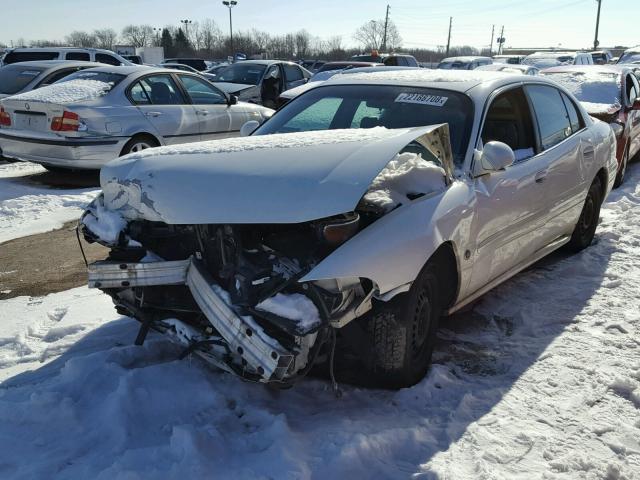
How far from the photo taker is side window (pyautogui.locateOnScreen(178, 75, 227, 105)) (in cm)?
902

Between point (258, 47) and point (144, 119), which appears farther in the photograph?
point (258, 47)

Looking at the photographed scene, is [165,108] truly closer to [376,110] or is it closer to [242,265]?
[376,110]

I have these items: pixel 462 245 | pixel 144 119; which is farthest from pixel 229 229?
pixel 144 119

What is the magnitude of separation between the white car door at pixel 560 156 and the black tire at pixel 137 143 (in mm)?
5180

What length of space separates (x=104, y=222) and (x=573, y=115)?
3971 millimetres

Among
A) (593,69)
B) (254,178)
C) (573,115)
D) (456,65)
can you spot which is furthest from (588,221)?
(456,65)

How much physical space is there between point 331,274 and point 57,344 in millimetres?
1938

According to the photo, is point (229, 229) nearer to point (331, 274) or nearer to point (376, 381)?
point (331, 274)

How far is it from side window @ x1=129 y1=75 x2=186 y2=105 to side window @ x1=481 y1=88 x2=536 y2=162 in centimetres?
555

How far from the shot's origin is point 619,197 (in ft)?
25.2

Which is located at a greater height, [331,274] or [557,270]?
[331,274]

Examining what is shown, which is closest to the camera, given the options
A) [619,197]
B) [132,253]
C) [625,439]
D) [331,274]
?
[331,274]

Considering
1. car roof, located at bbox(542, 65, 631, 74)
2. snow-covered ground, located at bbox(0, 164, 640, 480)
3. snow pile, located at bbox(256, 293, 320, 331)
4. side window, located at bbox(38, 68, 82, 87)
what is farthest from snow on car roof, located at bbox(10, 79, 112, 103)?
car roof, located at bbox(542, 65, 631, 74)

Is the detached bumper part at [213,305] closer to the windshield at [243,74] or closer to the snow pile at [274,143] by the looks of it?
the snow pile at [274,143]
